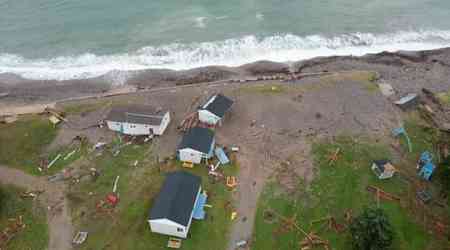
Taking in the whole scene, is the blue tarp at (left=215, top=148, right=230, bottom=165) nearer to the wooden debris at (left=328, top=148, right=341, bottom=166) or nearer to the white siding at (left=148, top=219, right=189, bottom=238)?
the white siding at (left=148, top=219, right=189, bottom=238)

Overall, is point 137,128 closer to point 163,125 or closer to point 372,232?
point 163,125

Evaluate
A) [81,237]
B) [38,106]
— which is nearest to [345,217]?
[81,237]

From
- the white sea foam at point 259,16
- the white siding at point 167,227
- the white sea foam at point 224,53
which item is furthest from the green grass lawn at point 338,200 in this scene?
the white sea foam at point 259,16

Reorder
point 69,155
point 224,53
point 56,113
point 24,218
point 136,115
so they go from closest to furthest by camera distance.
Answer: point 24,218, point 69,155, point 136,115, point 56,113, point 224,53

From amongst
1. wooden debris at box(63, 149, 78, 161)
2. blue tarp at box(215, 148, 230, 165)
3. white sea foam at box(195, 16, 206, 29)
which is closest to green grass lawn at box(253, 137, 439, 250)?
blue tarp at box(215, 148, 230, 165)

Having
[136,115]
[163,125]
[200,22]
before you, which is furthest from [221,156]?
[200,22]

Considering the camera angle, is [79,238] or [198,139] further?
[198,139]

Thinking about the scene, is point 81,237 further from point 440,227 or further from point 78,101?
point 440,227
